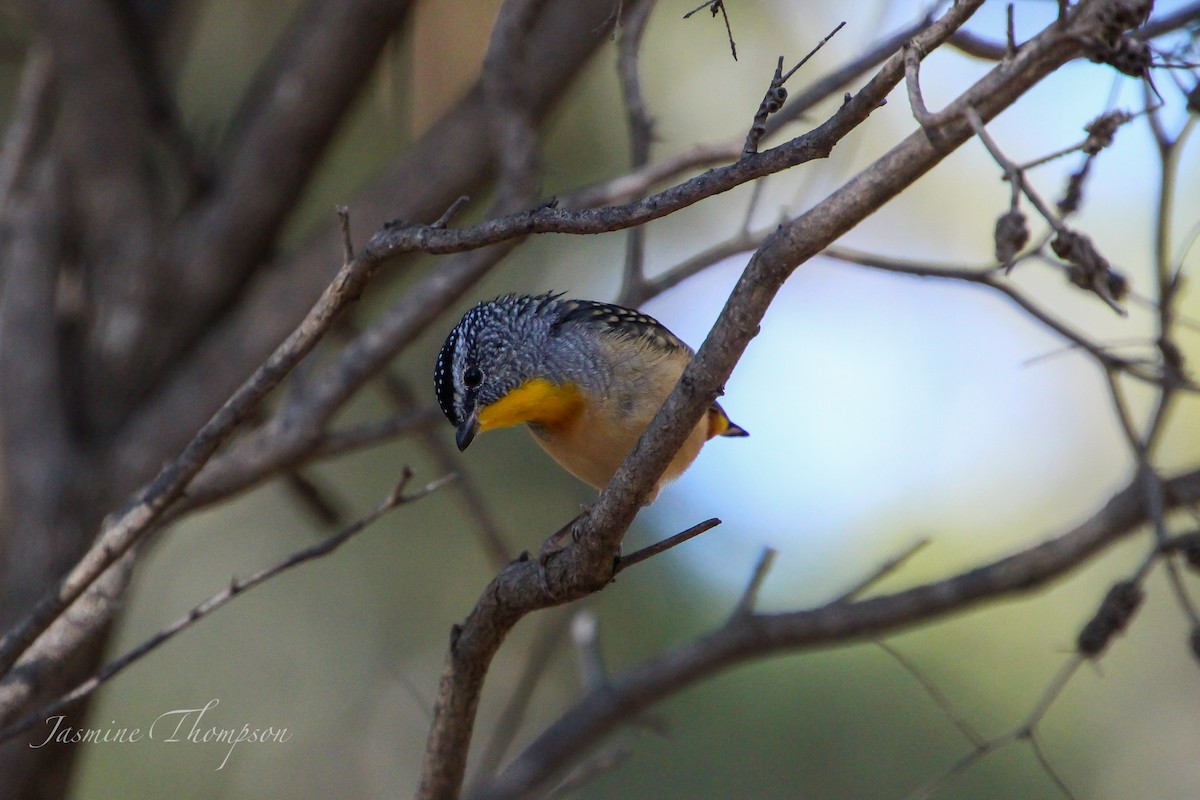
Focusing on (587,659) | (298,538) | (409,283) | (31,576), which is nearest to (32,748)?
(31,576)

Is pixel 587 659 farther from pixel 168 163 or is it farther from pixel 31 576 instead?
pixel 168 163

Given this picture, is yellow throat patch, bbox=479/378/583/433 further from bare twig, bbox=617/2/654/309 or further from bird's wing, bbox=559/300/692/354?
bare twig, bbox=617/2/654/309

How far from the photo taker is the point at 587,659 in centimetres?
446

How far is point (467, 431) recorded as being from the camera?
3773 mm

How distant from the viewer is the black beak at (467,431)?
3729 millimetres

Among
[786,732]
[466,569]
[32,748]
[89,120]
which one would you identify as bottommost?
[786,732]

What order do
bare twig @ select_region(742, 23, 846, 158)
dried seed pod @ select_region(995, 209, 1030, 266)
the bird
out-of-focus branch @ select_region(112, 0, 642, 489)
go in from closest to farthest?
bare twig @ select_region(742, 23, 846, 158) → dried seed pod @ select_region(995, 209, 1030, 266) → the bird → out-of-focus branch @ select_region(112, 0, 642, 489)

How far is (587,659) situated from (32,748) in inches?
83.6

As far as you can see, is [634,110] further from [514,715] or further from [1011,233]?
[514,715]

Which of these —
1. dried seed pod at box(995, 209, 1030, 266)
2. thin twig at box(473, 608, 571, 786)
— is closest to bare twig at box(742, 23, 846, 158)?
dried seed pod at box(995, 209, 1030, 266)

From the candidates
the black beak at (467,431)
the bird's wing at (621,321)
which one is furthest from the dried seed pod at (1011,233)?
the black beak at (467,431)

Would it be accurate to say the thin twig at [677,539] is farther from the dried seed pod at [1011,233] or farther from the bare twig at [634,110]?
the bare twig at [634,110]

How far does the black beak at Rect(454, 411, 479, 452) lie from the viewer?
3729 millimetres

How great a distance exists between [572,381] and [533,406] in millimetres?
172
